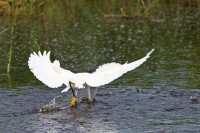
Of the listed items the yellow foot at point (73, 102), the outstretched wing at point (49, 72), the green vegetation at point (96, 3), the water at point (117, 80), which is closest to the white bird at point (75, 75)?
the outstretched wing at point (49, 72)

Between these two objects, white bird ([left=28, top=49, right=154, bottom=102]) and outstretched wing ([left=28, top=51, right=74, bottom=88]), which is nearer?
white bird ([left=28, top=49, right=154, bottom=102])

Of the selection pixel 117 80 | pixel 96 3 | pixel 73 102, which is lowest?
pixel 73 102

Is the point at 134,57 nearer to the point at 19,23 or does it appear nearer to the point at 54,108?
the point at 54,108

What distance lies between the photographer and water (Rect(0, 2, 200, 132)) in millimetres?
10133

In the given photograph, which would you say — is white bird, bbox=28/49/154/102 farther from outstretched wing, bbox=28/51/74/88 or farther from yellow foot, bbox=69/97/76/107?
yellow foot, bbox=69/97/76/107

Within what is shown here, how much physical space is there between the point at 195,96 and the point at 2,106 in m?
3.75

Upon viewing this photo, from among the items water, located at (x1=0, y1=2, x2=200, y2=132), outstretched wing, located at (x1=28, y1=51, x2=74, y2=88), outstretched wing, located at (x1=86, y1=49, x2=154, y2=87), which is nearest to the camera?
water, located at (x1=0, y1=2, x2=200, y2=132)

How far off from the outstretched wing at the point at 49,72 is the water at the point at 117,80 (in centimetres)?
58

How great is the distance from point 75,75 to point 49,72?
0.59 meters

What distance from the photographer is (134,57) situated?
16.9 metres

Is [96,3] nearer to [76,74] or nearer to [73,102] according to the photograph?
[73,102]

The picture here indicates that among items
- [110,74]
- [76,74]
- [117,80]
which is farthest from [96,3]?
[110,74]

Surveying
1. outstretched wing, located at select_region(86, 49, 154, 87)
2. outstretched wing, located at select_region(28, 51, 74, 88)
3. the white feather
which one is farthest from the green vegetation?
outstretched wing, located at select_region(86, 49, 154, 87)

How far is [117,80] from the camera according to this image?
45.2 feet
